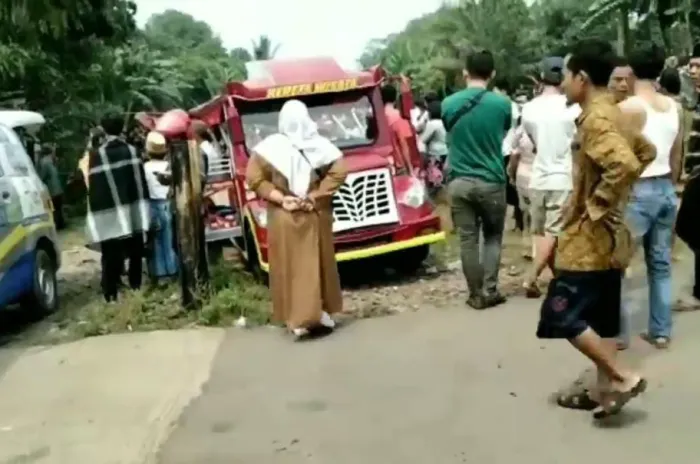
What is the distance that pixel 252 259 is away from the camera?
1125 cm

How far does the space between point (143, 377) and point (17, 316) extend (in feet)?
12.6

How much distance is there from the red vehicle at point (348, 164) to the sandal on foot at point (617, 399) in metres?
5.02

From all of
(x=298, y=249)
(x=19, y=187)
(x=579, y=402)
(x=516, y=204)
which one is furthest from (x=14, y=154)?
(x=579, y=402)

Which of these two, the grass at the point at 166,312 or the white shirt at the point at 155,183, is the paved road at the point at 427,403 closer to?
the grass at the point at 166,312

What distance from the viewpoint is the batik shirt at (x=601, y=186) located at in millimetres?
5578

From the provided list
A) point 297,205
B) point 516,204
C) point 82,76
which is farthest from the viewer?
point 82,76

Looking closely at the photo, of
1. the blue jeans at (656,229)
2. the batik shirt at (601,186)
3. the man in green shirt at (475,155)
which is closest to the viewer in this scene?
the batik shirt at (601,186)

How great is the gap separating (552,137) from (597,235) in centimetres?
344

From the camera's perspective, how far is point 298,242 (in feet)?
28.0

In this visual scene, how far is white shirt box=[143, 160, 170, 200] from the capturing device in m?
11.1

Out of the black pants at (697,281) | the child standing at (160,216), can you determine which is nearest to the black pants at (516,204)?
the black pants at (697,281)

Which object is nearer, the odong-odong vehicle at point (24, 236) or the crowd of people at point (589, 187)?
the crowd of people at point (589, 187)

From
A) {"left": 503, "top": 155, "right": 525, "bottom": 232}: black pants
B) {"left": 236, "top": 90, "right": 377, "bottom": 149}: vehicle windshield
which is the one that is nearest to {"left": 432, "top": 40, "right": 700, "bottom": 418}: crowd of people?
{"left": 503, "top": 155, "right": 525, "bottom": 232}: black pants

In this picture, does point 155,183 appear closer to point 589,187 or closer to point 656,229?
point 656,229
